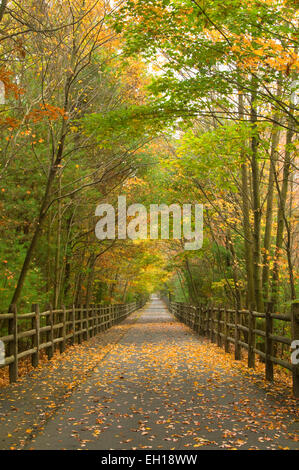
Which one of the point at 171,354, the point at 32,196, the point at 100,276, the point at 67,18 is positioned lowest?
the point at 171,354

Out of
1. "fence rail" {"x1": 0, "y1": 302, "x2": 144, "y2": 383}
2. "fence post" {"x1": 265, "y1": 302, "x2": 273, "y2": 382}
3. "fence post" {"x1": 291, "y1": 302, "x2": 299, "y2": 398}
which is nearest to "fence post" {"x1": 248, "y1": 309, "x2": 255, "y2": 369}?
"fence post" {"x1": 265, "y1": 302, "x2": 273, "y2": 382}

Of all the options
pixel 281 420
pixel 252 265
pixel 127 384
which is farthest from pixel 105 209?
pixel 281 420

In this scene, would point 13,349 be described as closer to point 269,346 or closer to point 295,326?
point 269,346

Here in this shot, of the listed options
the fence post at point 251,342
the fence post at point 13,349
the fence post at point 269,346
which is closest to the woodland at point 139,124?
the fence post at point 251,342

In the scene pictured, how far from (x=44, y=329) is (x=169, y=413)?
5.67 meters

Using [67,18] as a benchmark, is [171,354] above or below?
below

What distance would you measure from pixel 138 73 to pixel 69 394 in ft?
35.6

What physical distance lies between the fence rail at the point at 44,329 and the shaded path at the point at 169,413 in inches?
56.7

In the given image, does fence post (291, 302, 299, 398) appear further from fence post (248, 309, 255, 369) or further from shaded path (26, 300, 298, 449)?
fence post (248, 309, 255, 369)

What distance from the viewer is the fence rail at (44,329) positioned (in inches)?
351

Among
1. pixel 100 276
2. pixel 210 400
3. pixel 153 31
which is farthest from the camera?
pixel 100 276
